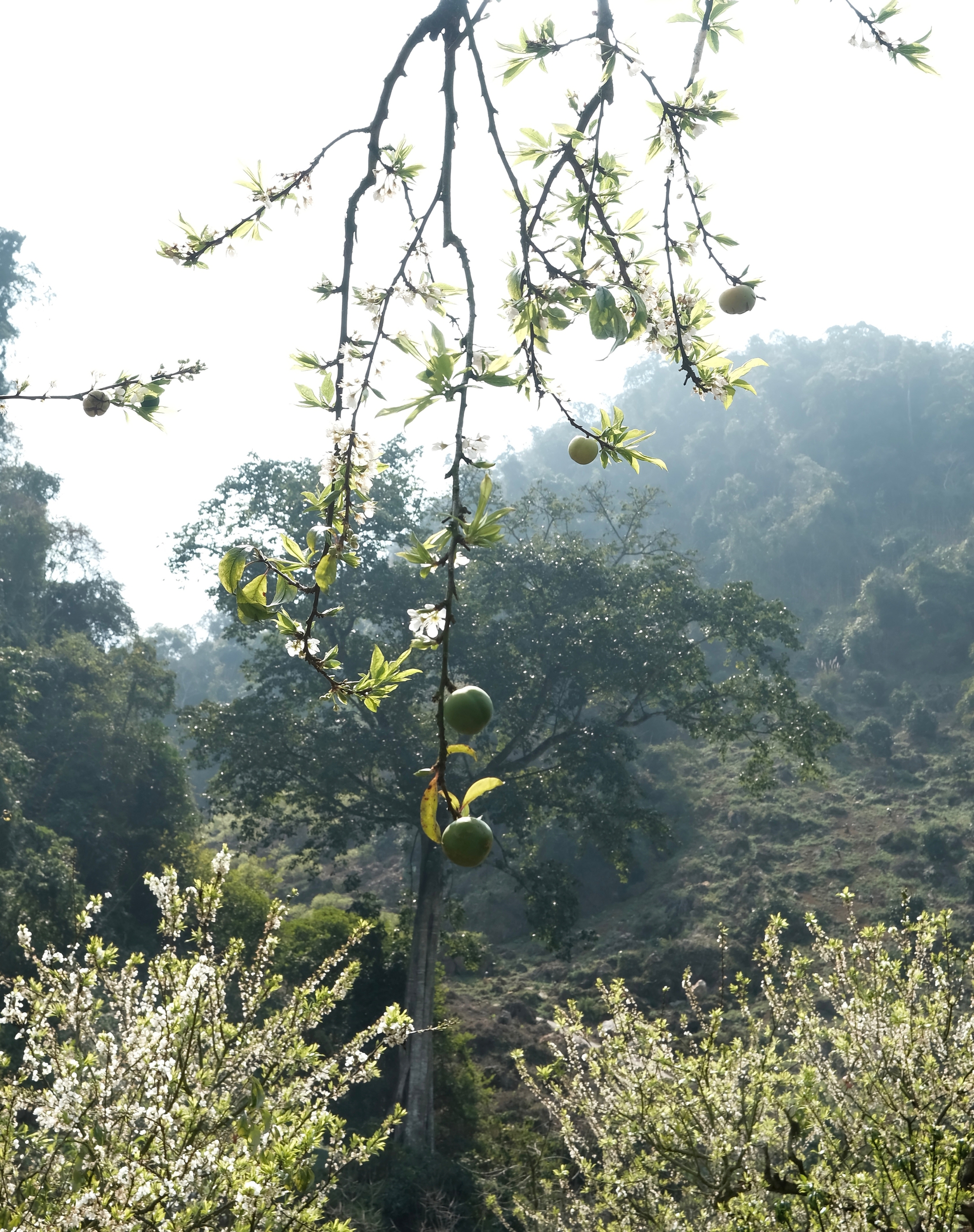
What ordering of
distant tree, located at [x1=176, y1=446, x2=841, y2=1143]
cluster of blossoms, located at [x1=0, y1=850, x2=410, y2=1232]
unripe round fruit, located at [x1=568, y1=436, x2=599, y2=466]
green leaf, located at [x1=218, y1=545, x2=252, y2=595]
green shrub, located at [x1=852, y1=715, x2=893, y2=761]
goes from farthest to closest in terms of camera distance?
green shrub, located at [x1=852, y1=715, x2=893, y2=761] → distant tree, located at [x1=176, y1=446, x2=841, y2=1143] → cluster of blossoms, located at [x1=0, y1=850, x2=410, y2=1232] → unripe round fruit, located at [x1=568, y1=436, x2=599, y2=466] → green leaf, located at [x1=218, y1=545, x2=252, y2=595]

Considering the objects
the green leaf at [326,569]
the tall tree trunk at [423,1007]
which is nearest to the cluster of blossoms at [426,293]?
the green leaf at [326,569]

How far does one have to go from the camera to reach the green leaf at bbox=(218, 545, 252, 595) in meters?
0.93

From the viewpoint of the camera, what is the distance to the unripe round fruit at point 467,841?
0.90 metres

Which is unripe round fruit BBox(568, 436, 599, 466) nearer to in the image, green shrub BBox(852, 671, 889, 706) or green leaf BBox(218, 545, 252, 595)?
green leaf BBox(218, 545, 252, 595)

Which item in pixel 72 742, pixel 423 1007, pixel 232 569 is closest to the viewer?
pixel 232 569

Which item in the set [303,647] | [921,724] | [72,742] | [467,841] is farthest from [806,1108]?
[921,724]

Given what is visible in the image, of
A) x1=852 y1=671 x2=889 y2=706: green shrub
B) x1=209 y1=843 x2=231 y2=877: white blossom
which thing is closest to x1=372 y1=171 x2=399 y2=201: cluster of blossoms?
x1=209 y1=843 x2=231 y2=877: white blossom

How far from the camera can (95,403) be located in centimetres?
133

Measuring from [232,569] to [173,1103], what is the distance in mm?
1857

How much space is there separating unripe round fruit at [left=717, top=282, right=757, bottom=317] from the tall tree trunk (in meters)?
6.10

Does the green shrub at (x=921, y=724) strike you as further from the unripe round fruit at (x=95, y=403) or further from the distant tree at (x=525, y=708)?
the unripe round fruit at (x=95, y=403)

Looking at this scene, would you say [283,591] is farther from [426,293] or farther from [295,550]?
[426,293]

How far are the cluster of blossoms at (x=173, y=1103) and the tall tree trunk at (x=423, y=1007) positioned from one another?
4301 mm

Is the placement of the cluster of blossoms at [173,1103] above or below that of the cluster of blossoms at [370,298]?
below
